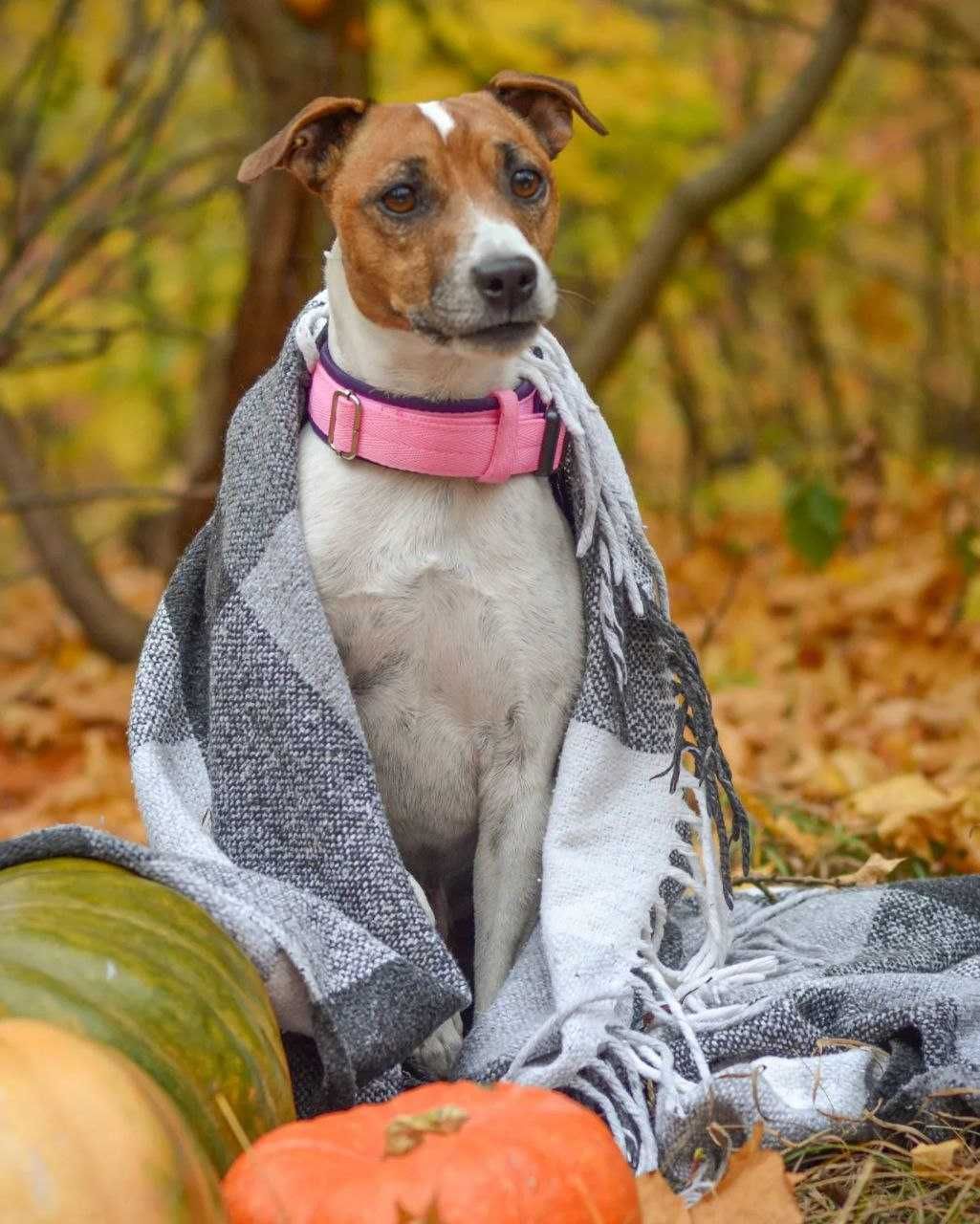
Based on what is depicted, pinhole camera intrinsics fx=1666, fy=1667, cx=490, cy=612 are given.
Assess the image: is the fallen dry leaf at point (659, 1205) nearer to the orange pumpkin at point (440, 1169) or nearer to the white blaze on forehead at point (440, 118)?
the orange pumpkin at point (440, 1169)

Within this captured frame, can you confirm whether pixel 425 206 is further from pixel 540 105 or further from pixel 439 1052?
pixel 439 1052

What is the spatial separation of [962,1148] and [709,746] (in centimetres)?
72

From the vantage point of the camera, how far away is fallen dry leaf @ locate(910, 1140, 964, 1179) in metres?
2.11

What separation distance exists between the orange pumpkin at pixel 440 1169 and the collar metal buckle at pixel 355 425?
41.6 inches

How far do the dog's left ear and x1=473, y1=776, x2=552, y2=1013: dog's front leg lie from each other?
3.60ft

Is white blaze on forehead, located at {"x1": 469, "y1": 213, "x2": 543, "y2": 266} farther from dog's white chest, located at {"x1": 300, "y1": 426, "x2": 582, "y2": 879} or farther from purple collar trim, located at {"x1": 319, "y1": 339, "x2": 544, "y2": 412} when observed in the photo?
dog's white chest, located at {"x1": 300, "y1": 426, "x2": 582, "y2": 879}

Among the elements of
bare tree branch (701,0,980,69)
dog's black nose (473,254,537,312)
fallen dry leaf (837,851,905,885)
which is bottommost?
fallen dry leaf (837,851,905,885)

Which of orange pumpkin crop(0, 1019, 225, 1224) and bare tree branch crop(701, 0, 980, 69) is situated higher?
bare tree branch crop(701, 0, 980, 69)

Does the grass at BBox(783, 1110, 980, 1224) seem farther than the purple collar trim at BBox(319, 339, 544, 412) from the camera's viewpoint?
No

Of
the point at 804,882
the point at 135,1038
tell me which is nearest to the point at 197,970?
the point at 135,1038

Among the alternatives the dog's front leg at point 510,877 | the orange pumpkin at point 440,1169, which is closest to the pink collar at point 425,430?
the dog's front leg at point 510,877

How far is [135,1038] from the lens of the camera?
1886 millimetres

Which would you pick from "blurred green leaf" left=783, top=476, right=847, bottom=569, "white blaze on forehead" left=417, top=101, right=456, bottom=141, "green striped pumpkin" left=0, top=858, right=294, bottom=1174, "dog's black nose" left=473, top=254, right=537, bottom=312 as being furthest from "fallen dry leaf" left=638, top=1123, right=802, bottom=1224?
"blurred green leaf" left=783, top=476, right=847, bottom=569

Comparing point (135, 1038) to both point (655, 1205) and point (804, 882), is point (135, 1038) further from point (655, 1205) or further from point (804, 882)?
point (804, 882)
